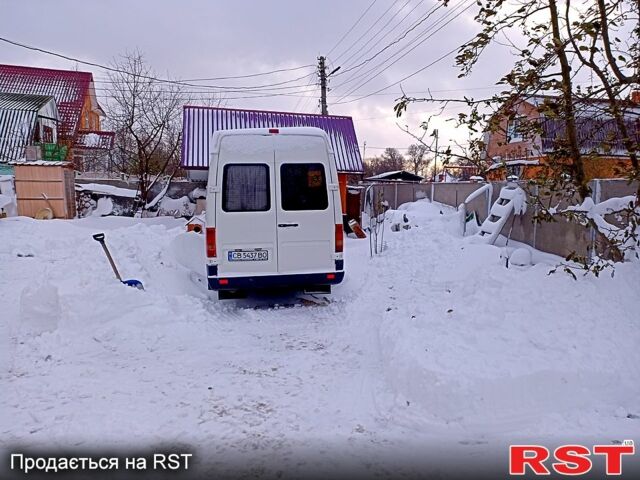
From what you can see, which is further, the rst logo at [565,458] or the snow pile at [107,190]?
the snow pile at [107,190]

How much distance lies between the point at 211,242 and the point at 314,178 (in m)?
1.68

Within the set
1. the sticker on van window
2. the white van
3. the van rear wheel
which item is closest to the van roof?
the white van

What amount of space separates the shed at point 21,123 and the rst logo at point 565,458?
1000 inches

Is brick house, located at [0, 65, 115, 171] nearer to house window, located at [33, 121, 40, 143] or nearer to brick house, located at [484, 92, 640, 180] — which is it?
house window, located at [33, 121, 40, 143]

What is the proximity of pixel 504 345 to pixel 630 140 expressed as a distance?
243 cm

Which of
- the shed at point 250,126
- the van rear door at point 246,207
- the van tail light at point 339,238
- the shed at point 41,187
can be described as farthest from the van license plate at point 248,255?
the shed at point 41,187

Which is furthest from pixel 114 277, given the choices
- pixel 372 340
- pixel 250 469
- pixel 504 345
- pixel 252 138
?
pixel 504 345

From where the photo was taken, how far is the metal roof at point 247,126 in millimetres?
13648

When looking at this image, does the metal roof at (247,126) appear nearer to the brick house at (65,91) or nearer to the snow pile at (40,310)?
the snow pile at (40,310)

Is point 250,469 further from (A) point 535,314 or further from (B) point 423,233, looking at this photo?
(B) point 423,233

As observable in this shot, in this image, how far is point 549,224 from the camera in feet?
22.6

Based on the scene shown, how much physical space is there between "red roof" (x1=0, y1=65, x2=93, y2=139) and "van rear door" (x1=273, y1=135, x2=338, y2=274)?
2820 centimetres

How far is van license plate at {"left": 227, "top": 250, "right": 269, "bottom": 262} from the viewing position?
235 inches

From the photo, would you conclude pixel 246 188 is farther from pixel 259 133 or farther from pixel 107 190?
pixel 107 190
